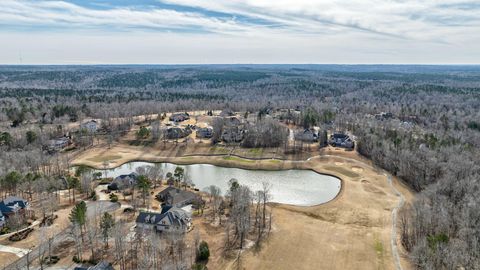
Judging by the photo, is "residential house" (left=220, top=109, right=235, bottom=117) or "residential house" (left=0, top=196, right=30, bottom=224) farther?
"residential house" (left=220, top=109, right=235, bottom=117)

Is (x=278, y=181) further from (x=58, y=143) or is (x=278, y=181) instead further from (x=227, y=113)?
(x=227, y=113)

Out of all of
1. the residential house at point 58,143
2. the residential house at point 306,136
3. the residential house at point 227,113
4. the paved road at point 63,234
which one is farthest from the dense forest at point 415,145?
the paved road at point 63,234

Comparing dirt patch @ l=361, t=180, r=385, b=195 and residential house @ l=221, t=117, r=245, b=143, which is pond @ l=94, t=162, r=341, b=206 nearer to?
dirt patch @ l=361, t=180, r=385, b=195

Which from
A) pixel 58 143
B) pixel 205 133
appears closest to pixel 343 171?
pixel 205 133

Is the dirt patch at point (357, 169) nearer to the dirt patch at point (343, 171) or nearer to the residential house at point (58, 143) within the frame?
the dirt patch at point (343, 171)

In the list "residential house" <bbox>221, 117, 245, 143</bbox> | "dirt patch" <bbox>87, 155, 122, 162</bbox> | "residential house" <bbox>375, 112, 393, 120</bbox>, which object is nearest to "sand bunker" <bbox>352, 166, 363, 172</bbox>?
"residential house" <bbox>221, 117, 245, 143</bbox>

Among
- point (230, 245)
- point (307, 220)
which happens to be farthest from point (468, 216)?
point (230, 245)
